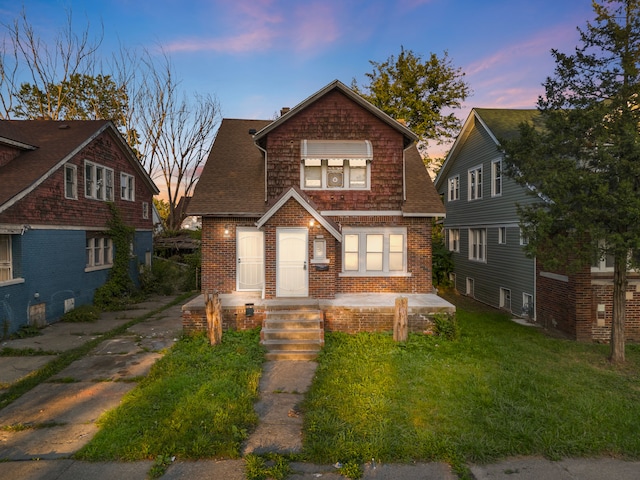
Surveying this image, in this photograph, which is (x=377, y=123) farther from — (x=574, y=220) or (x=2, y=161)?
(x=2, y=161)

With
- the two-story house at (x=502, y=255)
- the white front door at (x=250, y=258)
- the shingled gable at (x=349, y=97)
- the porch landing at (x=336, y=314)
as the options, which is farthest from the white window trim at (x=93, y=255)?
the two-story house at (x=502, y=255)

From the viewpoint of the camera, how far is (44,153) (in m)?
13.6

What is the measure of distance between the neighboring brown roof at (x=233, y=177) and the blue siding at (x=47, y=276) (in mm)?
5445

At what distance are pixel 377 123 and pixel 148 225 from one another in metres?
14.4

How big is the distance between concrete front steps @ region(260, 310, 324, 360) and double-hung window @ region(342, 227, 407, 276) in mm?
3124

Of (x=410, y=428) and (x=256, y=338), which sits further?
(x=256, y=338)

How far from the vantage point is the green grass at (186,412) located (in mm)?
4941

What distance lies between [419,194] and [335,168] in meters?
3.16

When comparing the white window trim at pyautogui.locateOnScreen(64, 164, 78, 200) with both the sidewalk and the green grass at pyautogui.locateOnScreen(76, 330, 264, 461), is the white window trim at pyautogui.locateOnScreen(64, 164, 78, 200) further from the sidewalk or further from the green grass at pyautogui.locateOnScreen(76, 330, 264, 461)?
the green grass at pyautogui.locateOnScreen(76, 330, 264, 461)

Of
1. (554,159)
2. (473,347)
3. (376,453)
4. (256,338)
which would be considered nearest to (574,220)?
(554,159)

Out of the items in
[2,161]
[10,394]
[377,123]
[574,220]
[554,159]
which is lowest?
[10,394]

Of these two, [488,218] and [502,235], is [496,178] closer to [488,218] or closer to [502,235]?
[488,218]

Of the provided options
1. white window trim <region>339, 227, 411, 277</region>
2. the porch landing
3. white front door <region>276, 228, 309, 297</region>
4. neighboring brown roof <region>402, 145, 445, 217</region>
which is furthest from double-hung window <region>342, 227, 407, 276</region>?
the porch landing

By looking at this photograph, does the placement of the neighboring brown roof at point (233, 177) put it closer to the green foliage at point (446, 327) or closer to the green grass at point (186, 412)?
the green grass at point (186, 412)
